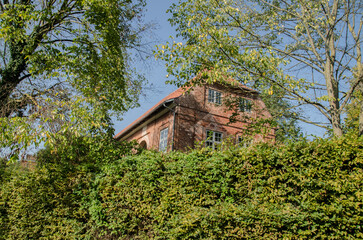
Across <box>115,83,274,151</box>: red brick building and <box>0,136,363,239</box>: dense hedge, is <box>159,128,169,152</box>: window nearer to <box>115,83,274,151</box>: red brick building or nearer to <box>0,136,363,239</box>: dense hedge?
<box>115,83,274,151</box>: red brick building

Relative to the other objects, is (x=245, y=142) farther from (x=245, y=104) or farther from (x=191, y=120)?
(x=191, y=120)

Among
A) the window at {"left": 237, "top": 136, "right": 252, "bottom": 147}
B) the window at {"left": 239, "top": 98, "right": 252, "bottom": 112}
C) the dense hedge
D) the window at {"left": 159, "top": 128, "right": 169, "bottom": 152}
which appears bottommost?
the dense hedge

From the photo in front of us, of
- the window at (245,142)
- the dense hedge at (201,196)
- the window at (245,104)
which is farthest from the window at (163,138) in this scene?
the dense hedge at (201,196)

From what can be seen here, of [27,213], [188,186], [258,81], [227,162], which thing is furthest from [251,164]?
[27,213]

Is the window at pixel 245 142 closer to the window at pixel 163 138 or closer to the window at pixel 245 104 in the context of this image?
the window at pixel 245 104

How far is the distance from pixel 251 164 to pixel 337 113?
562cm

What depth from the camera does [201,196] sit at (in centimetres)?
602

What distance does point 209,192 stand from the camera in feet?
19.9

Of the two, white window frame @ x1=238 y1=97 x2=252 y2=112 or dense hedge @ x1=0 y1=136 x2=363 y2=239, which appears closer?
dense hedge @ x1=0 y1=136 x2=363 y2=239

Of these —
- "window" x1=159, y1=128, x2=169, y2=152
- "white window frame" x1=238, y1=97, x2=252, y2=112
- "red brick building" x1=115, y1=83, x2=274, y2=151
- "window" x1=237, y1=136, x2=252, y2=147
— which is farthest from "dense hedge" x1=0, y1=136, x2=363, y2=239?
"window" x1=159, y1=128, x2=169, y2=152

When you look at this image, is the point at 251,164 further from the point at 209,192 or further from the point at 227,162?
the point at 209,192

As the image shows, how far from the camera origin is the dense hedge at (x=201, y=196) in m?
4.58

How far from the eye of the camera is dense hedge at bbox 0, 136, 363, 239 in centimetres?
458

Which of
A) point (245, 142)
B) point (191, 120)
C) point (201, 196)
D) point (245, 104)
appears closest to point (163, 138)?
point (191, 120)
